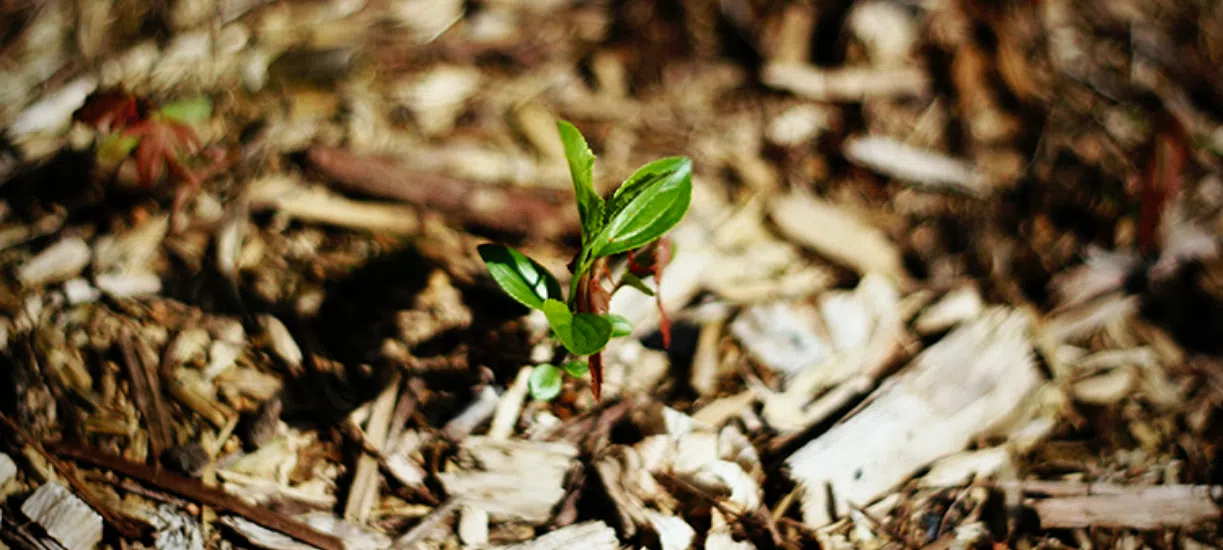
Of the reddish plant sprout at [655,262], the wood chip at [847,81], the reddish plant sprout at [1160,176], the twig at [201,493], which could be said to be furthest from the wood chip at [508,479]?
the reddish plant sprout at [1160,176]

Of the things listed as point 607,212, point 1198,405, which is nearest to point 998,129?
point 1198,405

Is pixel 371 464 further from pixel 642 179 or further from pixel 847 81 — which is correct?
pixel 847 81

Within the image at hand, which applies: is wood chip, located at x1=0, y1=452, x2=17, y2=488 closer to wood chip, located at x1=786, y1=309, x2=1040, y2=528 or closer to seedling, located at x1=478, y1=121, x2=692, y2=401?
seedling, located at x1=478, y1=121, x2=692, y2=401

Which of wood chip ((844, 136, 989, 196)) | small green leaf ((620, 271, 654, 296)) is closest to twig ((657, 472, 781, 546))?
small green leaf ((620, 271, 654, 296))

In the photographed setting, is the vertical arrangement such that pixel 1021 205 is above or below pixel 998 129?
below

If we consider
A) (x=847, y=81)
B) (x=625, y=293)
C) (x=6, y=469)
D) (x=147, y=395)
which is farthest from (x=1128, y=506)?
(x=6, y=469)

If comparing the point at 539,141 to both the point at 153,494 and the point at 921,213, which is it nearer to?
the point at 921,213
